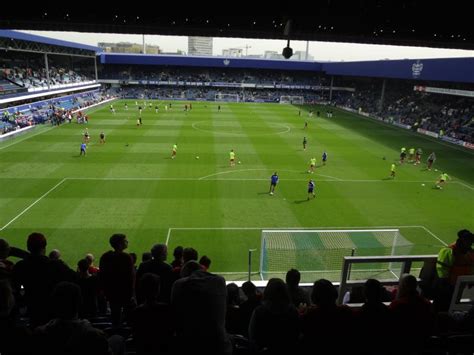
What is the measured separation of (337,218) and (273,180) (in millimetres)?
4598

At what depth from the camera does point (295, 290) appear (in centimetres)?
524

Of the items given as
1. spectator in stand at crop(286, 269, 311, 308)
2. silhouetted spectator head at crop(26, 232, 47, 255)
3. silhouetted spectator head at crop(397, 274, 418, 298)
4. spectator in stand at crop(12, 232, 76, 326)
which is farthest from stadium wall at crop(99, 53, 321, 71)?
silhouetted spectator head at crop(397, 274, 418, 298)

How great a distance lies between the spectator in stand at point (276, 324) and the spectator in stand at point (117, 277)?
7.31 feet

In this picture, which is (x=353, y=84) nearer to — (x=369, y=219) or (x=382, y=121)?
(x=382, y=121)

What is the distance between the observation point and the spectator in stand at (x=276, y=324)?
3764 millimetres

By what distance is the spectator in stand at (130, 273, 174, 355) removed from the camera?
3.77 meters

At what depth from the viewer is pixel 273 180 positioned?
21953 mm

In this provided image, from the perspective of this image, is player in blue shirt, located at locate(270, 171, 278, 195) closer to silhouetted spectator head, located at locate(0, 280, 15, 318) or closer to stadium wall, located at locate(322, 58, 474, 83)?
silhouetted spectator head, located at locate(0, 280, 15, 318)

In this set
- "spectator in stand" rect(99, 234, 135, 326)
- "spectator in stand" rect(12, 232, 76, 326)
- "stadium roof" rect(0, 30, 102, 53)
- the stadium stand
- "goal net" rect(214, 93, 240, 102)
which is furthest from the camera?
"goal net" rect(214, 93, 240, 102)

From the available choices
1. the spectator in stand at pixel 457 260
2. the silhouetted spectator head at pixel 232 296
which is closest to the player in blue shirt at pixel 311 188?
the spectator in stand at pixel 457 260

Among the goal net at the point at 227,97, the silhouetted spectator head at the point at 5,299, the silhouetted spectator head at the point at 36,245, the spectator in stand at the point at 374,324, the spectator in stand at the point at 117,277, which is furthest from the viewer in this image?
the goal net at the point at 227,97

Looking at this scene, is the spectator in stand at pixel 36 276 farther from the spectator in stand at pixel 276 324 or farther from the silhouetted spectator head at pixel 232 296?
the spectator in stand at pixel 276 324

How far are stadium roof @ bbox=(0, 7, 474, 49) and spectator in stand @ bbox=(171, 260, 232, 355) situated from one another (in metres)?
7.03

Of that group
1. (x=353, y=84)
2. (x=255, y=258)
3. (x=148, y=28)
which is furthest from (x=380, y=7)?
(x=353, y=84)
